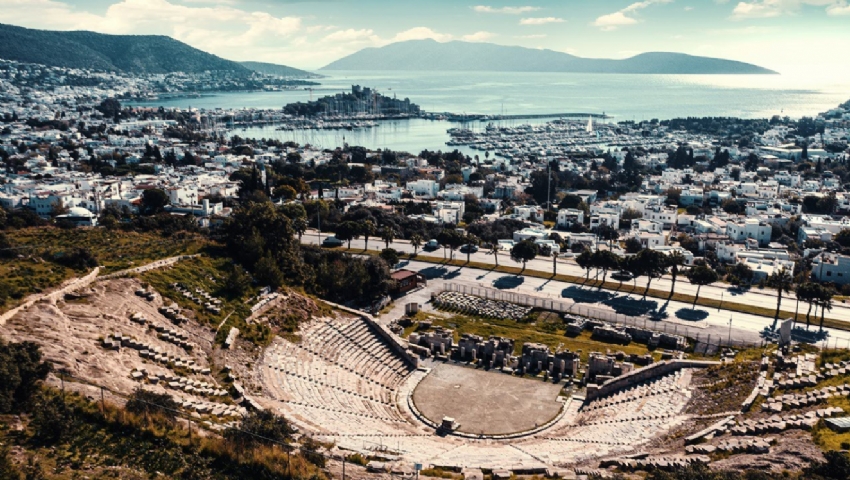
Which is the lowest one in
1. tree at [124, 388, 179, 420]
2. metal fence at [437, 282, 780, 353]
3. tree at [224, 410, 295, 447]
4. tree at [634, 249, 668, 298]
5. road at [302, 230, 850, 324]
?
metal fence at [437, 282, 780, 353]

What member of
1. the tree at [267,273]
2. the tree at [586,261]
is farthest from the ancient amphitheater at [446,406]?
the tree at [586,261]

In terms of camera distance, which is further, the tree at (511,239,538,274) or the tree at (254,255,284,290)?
the tree at (511,239,538,274)

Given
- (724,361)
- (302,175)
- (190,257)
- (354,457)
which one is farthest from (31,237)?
(302,175)

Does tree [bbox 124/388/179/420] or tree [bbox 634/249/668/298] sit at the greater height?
tree [bbox 124/388/179/420]

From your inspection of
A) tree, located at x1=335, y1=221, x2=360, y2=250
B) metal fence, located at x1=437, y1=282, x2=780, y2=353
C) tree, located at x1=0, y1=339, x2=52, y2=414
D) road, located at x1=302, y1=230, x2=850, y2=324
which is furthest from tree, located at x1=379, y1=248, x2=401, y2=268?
tree, located at x1=0, y1=339, x2=52, y2=414

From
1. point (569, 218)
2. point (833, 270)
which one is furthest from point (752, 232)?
point (569, 218)

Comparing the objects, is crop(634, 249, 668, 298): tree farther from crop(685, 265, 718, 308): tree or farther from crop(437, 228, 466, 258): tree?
crop(437, 228, 466, 258): tree

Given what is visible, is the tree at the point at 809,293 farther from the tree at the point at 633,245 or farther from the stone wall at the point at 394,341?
the stone wall at the point at 394,341
